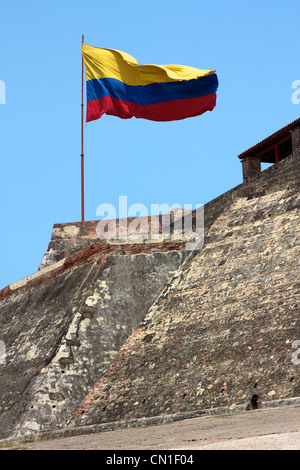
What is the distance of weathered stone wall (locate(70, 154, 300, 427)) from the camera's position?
38.2 feet

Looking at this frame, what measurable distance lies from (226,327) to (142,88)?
26.6ft

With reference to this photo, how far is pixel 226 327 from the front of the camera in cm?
Result: 1298

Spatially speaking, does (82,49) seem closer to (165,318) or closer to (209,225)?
(209,225)

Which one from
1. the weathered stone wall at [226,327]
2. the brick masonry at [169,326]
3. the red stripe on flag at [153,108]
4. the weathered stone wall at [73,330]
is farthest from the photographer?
the red stripe on flag at [153,108]

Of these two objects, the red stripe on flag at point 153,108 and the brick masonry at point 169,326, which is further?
the red stripe on flag at point 153,108

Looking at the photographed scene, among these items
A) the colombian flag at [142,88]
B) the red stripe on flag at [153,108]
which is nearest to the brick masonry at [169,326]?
the red stripe on flag at [153,108]

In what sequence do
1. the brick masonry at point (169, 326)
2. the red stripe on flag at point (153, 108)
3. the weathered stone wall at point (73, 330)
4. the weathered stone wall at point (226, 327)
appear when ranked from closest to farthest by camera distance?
1. the weathered stone wall at point (226, 327)
2. the brick masonry at point (169, 326)
3. the weathered stone wall at point (73, 330)
4. the red stripe on flag at point (153, 108)

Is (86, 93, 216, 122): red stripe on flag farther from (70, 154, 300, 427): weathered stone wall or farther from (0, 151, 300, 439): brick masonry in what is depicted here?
(70, 154, 300, 427): weathered stone wall

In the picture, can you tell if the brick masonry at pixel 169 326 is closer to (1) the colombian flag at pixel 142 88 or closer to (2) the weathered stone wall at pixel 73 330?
(2) the weathered stone wall at pixel 73 330

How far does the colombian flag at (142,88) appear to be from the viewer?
18500mm

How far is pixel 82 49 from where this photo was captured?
20156 mm

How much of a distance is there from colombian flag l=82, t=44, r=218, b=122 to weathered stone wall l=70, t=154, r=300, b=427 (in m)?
3.12

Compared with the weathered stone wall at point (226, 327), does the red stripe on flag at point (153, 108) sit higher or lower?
higher

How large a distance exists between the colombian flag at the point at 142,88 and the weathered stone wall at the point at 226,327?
312cm
